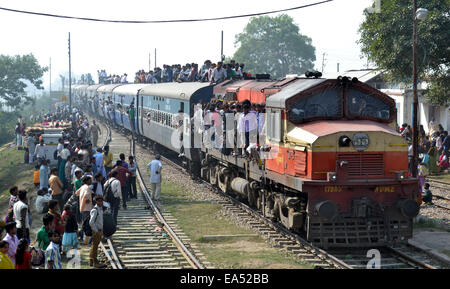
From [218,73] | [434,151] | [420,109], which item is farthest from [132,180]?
[420,109]

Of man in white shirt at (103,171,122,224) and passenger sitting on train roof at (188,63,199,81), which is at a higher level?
passenger sitting on train roof at (188,63,199,81)

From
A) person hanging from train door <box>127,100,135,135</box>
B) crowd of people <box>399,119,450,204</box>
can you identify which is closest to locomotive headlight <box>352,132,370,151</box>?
crowd of people <box>399,119,450,204</box>

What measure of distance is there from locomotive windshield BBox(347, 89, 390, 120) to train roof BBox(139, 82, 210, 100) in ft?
32.9

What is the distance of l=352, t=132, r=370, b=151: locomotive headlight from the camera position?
11414 mm

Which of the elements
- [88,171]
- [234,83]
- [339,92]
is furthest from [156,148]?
[339,92]

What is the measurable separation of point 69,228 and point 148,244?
206 cm

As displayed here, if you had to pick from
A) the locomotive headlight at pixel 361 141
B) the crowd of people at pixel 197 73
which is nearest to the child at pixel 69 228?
the locomotive headlight at pixel 361 141

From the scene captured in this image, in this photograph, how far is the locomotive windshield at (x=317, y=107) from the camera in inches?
488

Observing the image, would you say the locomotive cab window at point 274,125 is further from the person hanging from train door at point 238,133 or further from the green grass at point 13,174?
the green grass at point 13,174

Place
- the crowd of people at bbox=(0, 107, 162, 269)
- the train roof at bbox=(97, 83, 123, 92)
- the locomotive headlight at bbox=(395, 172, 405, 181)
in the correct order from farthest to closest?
1. the train roof at bbox=(97, 83, 123, 92)
2. the locomotive headlight at bbox=(395, 172, 405, 181)
3. the crowd of people at bbox=(0, 107, 162, 269)

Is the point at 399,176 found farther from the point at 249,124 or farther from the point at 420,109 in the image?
the point at 420,109

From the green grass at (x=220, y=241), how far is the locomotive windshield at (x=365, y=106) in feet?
10.9

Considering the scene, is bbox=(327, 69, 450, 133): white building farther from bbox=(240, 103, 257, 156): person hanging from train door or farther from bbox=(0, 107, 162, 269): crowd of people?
bbox=(0, 107, 162, 269): crowd of people

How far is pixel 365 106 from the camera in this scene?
41.1ft
